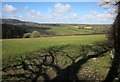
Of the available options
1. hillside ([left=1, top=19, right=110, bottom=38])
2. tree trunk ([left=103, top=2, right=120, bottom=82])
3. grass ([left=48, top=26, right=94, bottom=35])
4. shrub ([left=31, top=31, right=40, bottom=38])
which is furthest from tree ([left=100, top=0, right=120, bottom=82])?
shrub ([left=31, top=31, right=40, bottom=38])

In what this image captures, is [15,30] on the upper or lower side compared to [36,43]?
upper

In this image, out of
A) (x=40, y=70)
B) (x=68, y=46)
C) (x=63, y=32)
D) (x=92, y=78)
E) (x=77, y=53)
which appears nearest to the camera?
(x=92, y=78)

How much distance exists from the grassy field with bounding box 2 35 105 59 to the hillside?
1.18 ft

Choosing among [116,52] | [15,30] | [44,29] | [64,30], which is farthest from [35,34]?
[116,52]

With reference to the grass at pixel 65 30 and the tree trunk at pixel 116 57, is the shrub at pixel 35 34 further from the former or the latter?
the tree trunk at pixel 116 57

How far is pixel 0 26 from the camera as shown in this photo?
13641 millimetres

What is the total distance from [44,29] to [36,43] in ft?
4.08

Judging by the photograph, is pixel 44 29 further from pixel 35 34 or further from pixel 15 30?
pixel 15 30

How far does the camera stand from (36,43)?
552 inches

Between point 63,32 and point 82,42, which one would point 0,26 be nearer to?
point 63,32

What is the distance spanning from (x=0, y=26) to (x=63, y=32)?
12.7 feet

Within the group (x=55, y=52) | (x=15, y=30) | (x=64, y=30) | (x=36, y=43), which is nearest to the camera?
(x=55, y=52)

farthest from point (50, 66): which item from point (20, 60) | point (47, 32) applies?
point (47, 32)

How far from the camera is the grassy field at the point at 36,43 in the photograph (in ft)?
43.3
